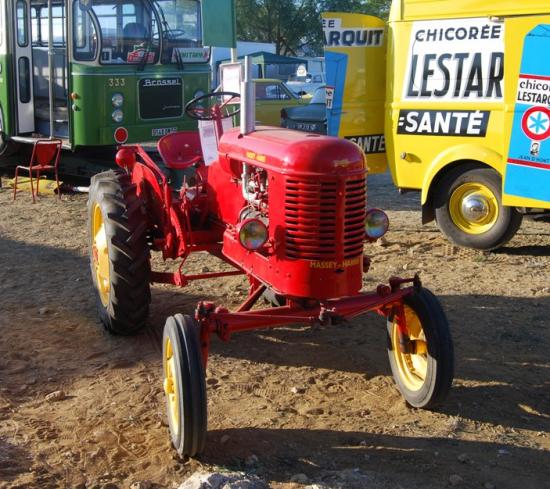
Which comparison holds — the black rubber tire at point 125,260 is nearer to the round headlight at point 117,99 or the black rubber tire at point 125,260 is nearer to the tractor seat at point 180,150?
the tractor seat at point 180,150

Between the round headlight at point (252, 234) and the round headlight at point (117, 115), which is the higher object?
the round headlight at point (117, 115)

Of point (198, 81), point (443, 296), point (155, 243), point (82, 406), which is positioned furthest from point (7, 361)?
point (198, 81)

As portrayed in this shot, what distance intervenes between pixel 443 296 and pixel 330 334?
1328mm

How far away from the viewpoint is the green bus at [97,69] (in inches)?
369

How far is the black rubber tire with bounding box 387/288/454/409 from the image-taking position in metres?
4.11

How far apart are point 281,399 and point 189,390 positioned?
956mm

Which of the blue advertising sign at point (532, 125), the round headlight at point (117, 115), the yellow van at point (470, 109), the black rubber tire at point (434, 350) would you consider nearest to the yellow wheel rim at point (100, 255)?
the black rubber tire at point (434, 350)

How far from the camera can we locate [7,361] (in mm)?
4914

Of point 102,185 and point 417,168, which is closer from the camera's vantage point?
point 102,185

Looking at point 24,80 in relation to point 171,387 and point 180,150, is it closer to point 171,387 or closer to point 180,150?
point 180,150

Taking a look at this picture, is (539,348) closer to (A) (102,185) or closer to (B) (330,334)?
(B) (330,334)

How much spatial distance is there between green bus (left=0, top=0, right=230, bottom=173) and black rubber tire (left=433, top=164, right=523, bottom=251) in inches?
133

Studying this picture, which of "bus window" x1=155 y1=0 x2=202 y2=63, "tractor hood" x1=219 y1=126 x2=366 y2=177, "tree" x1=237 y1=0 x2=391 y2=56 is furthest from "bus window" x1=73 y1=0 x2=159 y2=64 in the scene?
"tree" x1=237 y1=0 x2=391 y2=56

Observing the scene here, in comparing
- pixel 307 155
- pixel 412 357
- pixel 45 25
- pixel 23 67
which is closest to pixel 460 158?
pixel 412 357
